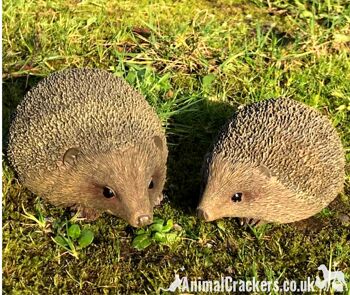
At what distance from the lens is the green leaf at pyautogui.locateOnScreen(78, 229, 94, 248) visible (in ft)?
14.7

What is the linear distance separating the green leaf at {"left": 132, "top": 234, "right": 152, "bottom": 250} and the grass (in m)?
0.06

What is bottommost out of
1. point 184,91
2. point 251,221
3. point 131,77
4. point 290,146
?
point 251,221

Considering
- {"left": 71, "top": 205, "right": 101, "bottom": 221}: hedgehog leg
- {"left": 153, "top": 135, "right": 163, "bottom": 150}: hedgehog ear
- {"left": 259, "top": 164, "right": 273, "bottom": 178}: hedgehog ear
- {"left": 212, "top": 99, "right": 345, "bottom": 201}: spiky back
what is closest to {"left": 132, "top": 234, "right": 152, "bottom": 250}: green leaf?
{"left": 71, "top": 205, "right": 101, "bottom": 221}: hedgehog leg

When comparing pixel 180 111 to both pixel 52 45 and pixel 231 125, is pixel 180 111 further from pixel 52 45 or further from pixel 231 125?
pixel 52 45

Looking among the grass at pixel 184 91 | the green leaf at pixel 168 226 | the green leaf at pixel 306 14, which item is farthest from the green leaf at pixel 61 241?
the green leaf at pixel 306 14

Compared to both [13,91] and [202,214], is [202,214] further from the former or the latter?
[13,91]

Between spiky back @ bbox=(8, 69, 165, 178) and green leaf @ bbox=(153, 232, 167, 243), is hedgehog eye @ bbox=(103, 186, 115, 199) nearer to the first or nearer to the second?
spiky back @ bbox=(8, 69, 165, 178)

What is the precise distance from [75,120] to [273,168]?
1.57 metres

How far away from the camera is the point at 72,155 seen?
4.42 m

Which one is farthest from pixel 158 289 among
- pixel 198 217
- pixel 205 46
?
pixel 205 46

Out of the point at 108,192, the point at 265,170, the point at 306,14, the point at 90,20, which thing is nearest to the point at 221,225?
the point at 265,170

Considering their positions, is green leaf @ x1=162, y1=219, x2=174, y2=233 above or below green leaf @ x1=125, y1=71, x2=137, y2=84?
below

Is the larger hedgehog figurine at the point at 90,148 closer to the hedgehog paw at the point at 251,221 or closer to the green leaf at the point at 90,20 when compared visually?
the hedgehog paw at the point at 251,221

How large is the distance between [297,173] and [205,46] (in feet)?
8.42
